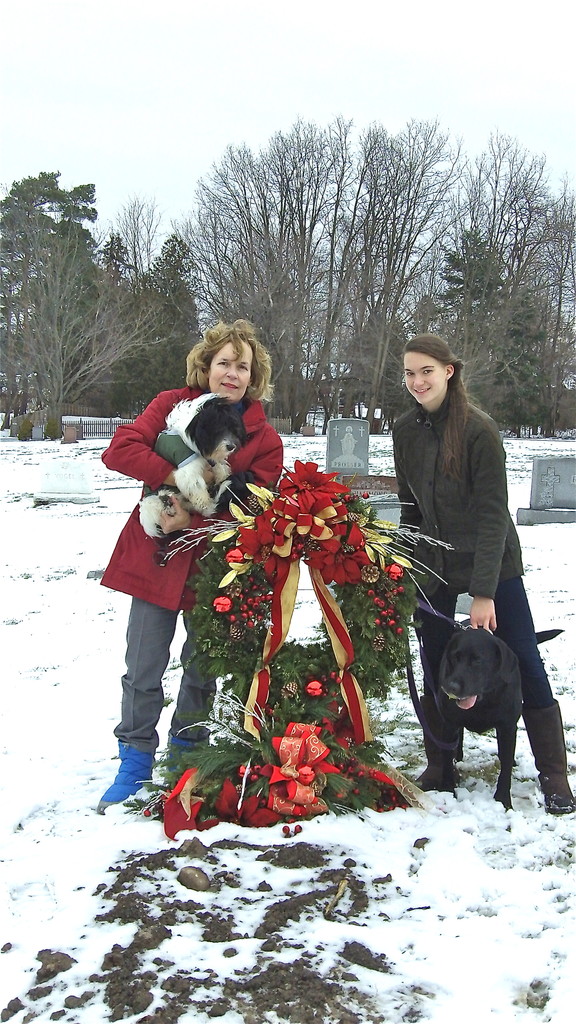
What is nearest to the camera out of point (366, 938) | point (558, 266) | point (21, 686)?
point (366, 938)

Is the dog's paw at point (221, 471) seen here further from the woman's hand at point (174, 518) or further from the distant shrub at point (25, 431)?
the distant shrub at point (25, 431)

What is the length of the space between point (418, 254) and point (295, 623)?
39737mm

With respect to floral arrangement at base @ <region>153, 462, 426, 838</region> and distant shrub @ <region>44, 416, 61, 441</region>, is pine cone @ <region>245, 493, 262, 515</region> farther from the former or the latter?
distant shrub @ <region>44, 416, 61, 441</region>

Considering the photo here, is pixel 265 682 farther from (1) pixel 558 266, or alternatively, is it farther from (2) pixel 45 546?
(1) pixel 558 266

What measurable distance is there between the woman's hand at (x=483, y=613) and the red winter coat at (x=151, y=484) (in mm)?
953

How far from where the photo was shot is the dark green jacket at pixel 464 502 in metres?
2.96

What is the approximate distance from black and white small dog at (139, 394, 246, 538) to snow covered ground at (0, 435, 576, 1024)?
3.84ft

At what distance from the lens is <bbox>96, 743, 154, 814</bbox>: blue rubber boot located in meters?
3.14

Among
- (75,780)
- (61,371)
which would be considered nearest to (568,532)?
(75,780)

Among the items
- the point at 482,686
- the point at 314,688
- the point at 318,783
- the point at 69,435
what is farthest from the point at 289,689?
the point at 69,435

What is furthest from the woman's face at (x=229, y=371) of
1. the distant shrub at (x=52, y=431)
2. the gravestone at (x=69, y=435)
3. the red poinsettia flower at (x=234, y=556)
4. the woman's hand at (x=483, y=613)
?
the distant shrub at (x=52, y=431)

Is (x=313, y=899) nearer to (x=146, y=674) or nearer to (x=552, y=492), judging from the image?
(x=146, y=674)

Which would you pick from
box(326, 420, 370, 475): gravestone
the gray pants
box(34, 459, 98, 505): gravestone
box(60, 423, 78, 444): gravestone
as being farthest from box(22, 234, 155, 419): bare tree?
the gray pants

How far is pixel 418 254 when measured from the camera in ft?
139
